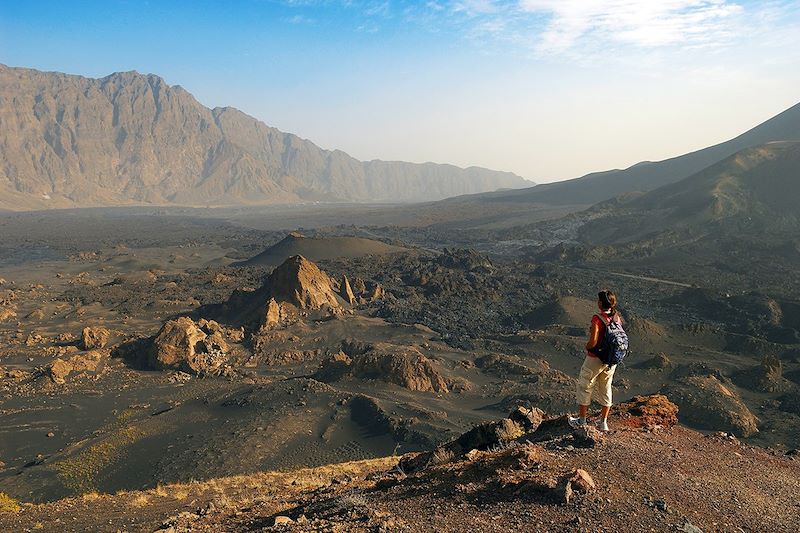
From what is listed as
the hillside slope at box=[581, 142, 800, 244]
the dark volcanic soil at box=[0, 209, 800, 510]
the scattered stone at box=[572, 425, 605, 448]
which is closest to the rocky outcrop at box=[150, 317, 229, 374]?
the dark volcanic soil at box=[0, 209, 800, 510]

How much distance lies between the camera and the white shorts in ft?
21.6

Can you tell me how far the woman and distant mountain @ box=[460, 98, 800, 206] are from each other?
122 metres

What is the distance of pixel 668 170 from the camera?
415 feet

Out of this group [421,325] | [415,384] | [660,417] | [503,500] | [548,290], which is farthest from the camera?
[548,290]

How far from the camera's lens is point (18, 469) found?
1484 cm

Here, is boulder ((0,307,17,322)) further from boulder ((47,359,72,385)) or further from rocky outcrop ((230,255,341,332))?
rocky outcrop ((230,255,341,332))

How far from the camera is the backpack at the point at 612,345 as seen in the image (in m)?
6.37

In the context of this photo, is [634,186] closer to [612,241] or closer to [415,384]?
[612,241]

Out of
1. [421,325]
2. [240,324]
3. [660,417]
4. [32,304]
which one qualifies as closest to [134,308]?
[32,304]

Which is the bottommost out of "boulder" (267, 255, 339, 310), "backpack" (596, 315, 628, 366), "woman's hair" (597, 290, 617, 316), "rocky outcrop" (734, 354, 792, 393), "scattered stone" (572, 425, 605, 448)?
"rocky outcrop" (734, 354, 792, 393)

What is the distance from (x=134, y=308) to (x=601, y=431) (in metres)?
35.3

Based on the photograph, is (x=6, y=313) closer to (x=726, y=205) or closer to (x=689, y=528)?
(x=689, y=528)

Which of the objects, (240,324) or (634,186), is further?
(634,186)

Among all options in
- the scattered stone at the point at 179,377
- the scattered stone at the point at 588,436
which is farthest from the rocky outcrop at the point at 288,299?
the scattered stone at the point at 588,436
